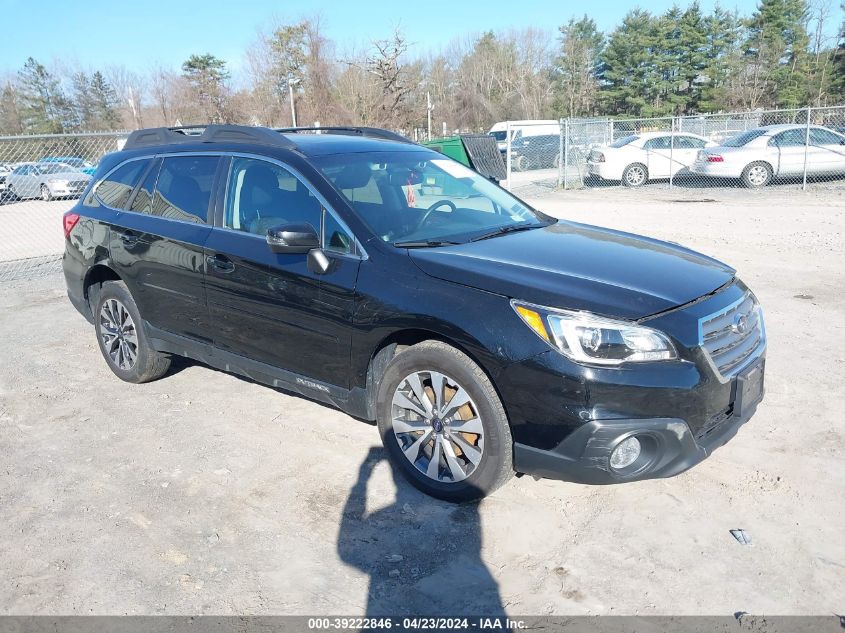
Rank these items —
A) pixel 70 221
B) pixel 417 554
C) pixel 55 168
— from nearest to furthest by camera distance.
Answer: pixel 417 554 → pixel 70 221 → pixel 55 168

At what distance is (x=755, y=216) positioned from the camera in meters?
13.1

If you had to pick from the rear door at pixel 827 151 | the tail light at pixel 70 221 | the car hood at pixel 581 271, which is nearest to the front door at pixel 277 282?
the car hood at pixel 581 271

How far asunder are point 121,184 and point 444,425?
3.50 m

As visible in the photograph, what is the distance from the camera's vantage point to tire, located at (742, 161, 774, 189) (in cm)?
1755

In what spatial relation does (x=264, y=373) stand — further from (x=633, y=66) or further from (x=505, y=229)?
(x=633, y=66)

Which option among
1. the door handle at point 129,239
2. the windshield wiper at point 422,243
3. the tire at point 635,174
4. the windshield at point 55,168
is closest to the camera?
the windshield wiper at point 422,243

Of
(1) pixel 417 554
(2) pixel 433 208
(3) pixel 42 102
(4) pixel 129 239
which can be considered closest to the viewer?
(1) pixel 417 554

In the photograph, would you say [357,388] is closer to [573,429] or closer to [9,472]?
[573,429]

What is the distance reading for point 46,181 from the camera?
67.8 ft

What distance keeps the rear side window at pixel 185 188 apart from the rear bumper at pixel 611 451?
2748 millimetres

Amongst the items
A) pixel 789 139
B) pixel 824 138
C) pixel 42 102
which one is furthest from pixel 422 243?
pixel 42 102

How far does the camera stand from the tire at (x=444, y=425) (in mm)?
3350

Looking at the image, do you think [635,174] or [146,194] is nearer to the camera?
[146,194]

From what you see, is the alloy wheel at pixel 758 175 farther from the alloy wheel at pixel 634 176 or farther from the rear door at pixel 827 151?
the alloy wheel at pixel 634 176
